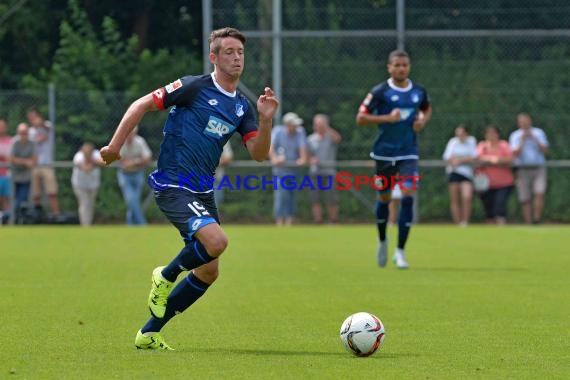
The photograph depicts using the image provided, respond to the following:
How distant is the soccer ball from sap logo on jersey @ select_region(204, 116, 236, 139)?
1581 millimetres

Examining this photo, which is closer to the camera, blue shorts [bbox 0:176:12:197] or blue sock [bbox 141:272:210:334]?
blue sock [bbox 141:272:210:334]

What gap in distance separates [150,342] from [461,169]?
1785cm

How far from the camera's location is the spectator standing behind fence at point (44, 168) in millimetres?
26000

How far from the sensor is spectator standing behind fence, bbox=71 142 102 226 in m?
25.9

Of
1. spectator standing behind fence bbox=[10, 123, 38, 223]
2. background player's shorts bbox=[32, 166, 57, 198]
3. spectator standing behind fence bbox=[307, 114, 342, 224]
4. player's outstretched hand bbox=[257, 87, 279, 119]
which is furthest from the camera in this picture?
background player's shorts bbox=[32, 166, 57, 198]

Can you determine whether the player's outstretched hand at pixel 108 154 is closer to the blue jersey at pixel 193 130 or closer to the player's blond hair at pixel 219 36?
the blue jersey at pixel 193 130

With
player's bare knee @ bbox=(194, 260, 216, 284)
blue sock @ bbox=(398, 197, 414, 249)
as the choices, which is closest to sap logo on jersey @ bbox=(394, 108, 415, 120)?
blue sock @ bbox=(398, 197, 414, 249)

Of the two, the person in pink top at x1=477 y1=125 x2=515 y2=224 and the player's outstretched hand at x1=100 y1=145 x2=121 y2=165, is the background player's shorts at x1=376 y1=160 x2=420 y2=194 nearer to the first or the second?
the player's outstretched hand at x1=100 y1=145 x2=121 y2=165

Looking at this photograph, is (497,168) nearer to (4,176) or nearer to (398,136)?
(4,176)

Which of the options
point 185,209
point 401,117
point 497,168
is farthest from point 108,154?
point 497,168

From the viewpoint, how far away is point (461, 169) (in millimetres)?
25797

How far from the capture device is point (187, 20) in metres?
29.4

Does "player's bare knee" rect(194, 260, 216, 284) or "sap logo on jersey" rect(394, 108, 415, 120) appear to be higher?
"sap logo on jersey" rect(394, 108, 415, 120)

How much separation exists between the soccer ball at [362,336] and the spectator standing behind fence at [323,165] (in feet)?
57.5
